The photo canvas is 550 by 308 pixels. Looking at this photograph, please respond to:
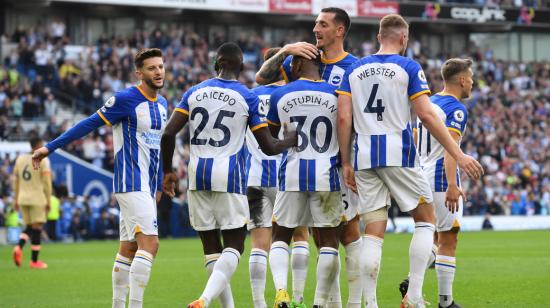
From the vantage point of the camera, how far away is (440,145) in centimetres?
1083

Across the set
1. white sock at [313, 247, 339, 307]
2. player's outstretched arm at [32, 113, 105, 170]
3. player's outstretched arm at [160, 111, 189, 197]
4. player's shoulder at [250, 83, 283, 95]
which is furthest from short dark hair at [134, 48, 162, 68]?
white sock at [313, 247, 339, 307]

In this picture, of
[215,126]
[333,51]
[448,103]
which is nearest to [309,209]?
[215,126]

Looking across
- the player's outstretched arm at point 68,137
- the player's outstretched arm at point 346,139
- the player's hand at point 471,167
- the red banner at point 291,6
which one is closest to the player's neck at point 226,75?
the player's outstretched arm at point 346,139

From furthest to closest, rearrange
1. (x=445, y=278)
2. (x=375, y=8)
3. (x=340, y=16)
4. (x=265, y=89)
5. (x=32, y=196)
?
1. (x=375, y=8)
2. (x=32, y=196)
3. (x=265, y=89)
4. (x=445, y=278)
5. (x=340, y=16)

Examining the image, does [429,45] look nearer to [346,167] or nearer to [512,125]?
[512,125]

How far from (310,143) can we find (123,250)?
202 cm

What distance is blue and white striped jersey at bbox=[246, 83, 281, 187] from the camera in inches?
424

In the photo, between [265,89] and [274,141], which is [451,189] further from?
[265,89]

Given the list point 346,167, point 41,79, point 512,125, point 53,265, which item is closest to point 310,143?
point 346,167

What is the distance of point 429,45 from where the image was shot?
183 ft

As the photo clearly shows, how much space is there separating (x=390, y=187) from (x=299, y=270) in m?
1.31

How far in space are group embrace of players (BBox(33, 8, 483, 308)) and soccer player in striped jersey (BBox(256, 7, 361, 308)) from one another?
0.04 feet

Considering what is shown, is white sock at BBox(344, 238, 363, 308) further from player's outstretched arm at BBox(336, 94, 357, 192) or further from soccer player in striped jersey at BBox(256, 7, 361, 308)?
player's outstretched arm at BBox(336, 94, 357, 192)

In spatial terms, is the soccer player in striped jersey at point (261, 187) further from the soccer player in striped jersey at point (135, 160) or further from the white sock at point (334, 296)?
the soccer player in striped jersey at point (135, 160)
